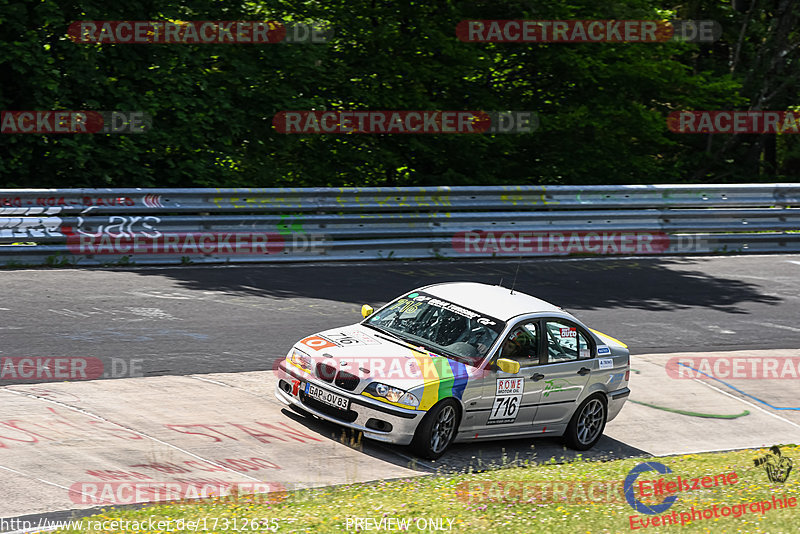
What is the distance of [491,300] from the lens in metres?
9.94

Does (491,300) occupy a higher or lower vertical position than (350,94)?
lower

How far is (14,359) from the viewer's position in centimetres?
1020

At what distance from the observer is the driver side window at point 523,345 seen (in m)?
9.40

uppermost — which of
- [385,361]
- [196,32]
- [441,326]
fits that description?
[196,32]

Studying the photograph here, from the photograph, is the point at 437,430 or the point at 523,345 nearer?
the point at 437,430

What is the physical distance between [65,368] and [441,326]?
391cm

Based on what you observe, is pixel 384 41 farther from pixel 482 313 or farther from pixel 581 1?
pixel 482 313

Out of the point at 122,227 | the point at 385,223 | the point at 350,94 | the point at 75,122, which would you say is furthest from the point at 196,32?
the point at 385,223

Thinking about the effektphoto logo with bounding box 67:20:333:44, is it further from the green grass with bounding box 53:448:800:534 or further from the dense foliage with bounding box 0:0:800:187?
the green grass with bounding box 53:448:800:534

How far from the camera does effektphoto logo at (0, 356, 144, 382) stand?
32.2ft

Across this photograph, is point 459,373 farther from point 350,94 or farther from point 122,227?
point 350,94

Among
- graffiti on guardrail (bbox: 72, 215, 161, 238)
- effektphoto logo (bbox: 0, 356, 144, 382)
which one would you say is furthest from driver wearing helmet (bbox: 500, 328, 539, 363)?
graffiti on guardrail (bbox: 72, 215, 161, 238)

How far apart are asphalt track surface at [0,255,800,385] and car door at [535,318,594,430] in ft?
10.6

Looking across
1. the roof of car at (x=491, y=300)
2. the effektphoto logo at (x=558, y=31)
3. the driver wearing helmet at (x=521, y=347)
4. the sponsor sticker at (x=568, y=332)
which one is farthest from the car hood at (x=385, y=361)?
the effektphoto logo at (x=558, y=31)
